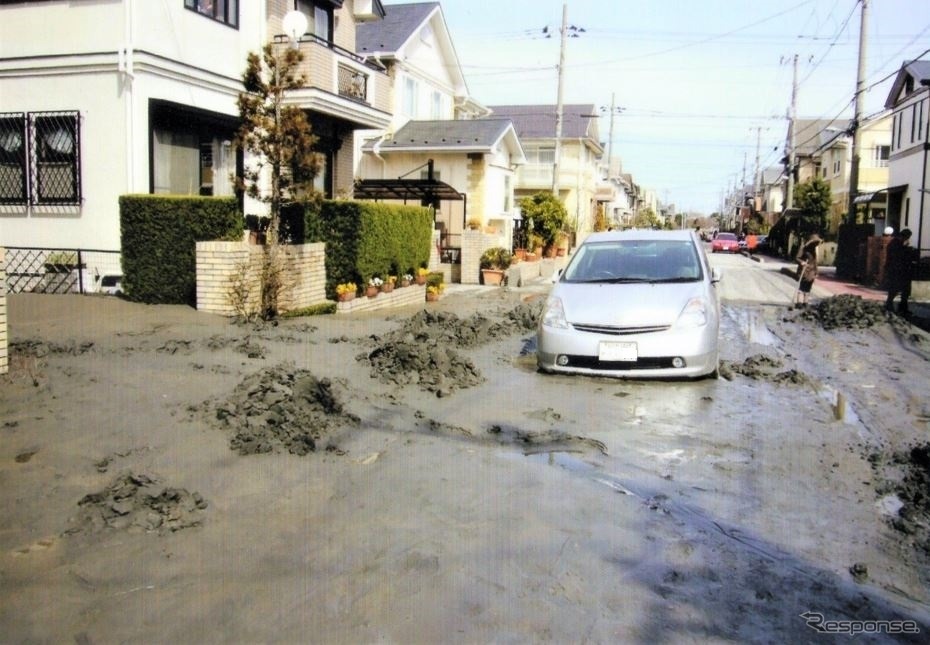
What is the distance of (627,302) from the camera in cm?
856

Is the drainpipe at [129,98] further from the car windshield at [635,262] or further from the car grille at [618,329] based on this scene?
the car grille at [618,329]

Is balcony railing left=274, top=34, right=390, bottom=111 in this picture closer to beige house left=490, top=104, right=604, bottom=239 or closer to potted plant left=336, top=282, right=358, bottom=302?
potted plant left=336, top=282, right=358, bottom=302

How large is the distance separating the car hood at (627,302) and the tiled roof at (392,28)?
21208 millimetres

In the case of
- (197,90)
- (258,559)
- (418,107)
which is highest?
(418,107)

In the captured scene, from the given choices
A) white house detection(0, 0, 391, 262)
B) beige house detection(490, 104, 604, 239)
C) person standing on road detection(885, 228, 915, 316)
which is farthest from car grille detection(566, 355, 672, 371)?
beige house detection(490, 104, 604, 239)

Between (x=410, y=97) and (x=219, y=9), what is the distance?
1463 cm

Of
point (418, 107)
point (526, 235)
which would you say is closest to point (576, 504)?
point (526, 235)

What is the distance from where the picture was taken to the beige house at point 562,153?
51781 mm

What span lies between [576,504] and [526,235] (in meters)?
25.4

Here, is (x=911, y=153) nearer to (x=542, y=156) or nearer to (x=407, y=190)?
(x=407, y=190)

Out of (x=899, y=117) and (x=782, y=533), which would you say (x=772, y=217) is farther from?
(x=782, y=533)

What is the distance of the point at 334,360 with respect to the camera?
920 cm

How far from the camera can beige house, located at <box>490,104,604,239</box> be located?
170 feet

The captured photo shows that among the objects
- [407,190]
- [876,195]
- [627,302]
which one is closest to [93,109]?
[627,302]
